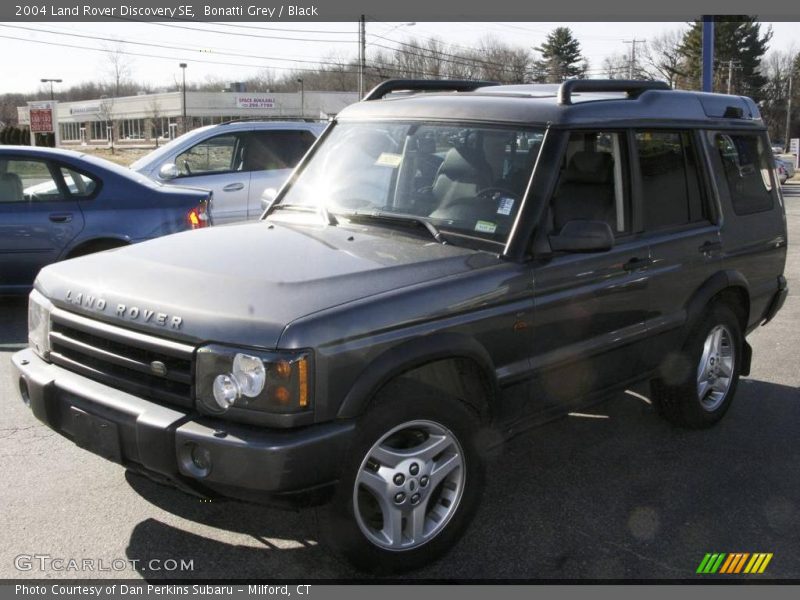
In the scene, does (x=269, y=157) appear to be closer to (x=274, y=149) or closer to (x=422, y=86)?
(x=274, y=149)

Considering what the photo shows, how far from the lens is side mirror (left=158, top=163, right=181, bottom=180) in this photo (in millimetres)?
10383

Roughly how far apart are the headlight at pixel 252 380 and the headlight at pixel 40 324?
1.06m

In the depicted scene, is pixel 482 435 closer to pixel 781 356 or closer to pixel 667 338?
pixel 667 338

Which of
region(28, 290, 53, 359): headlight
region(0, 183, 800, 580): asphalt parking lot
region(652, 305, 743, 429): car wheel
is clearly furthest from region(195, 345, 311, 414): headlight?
region(652, 305, 743, 429): car wheel

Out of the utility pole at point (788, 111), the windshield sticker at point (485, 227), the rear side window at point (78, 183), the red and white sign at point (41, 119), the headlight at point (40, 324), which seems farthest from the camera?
the utility pole at point (788, 111)

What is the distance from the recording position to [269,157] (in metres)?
11.1

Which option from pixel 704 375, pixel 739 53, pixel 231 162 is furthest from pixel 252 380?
pixel 739 53

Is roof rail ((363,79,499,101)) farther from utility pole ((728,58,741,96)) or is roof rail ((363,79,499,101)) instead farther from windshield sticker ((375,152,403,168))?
utility pole ((728,58,741,96))

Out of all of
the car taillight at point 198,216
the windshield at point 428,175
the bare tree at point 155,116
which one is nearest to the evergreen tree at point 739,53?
the bare tree at point 155,116

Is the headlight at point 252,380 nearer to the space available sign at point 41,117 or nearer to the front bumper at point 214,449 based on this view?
the front bumper at point 214,449

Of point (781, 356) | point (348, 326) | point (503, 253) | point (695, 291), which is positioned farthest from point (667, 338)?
point (781, 356)

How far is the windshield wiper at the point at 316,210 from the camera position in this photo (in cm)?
443

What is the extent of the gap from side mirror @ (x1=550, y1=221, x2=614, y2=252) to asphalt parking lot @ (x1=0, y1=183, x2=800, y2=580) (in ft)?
3.64

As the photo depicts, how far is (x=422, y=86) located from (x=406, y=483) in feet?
9.70
